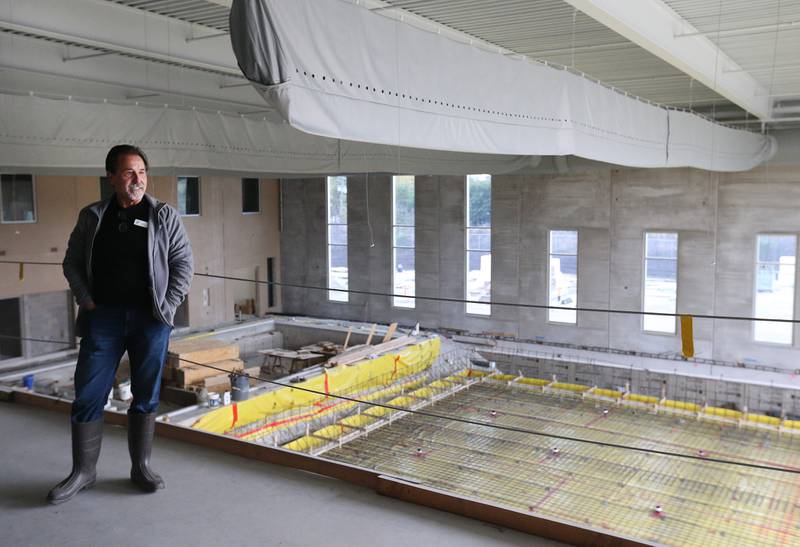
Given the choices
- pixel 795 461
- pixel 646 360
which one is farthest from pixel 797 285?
pixel 795 461

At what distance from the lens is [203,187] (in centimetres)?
2236

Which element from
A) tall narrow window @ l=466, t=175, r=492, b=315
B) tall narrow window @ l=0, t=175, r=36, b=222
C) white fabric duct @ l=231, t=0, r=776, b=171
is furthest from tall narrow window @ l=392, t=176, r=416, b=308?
white fabric duct @ l=231, t=0, r=776, b=171

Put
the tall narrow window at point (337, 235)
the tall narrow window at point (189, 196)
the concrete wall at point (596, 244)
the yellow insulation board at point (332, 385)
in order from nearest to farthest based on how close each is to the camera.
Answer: the yellow insulation board at point (332, 385) → the concrete wall at point (596, 244) → the tall narrow window at point (189, 196) → the tall narrow window at point (337, 235)

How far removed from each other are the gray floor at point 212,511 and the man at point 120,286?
0.25 meters

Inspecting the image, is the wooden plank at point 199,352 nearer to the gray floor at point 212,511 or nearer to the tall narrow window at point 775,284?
the gray floor at point 212,511

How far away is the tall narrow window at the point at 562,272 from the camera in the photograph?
70.9ft

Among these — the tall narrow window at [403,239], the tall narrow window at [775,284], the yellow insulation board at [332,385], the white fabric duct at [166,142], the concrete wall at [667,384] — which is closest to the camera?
the white fabric duct at [166,142]

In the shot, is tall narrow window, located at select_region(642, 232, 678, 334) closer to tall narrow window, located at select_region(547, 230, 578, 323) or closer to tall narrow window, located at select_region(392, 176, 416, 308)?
tall narrow window, located at select_region(547, 230, 578, 323)

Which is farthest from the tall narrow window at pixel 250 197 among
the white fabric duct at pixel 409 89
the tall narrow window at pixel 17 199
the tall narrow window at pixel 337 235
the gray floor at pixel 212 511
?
the gray floor at pixel 212 511

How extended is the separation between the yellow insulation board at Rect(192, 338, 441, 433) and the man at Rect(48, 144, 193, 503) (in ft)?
24.0

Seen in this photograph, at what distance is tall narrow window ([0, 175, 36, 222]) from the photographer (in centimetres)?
1662

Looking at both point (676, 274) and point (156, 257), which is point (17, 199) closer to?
point (156, 257)

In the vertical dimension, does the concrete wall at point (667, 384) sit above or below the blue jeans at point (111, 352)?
below

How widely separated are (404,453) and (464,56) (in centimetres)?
740
